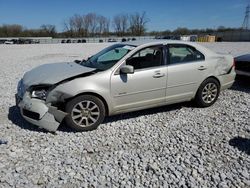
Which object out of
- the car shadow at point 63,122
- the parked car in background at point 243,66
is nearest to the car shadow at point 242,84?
the parked car in background at point 243,66

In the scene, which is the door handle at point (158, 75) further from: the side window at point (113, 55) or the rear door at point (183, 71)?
the side window at point (113, 55)

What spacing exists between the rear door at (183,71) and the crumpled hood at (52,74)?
5.33ft

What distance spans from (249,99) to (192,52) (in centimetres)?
214

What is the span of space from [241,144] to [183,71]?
1.84 metres

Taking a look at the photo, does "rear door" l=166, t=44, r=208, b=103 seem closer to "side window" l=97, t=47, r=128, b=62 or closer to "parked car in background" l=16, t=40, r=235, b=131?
"parked car in background" l=16, t=40, r=235, b=131

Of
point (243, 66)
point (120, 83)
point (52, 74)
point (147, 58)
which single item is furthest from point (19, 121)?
point (243, 66)

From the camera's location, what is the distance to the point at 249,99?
6543mm

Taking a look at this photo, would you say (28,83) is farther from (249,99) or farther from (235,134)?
(249,99)

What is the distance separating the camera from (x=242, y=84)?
7957mm

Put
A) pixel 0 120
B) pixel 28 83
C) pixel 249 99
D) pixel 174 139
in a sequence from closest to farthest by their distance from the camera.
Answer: pixel 174 139, pixel 28 83, pixel 0 120, pixel 249 99

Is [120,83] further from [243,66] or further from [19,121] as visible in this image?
[243,66]

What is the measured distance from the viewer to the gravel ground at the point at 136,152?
3227mm

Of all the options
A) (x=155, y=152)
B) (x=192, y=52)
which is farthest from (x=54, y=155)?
(x=192, y=52)

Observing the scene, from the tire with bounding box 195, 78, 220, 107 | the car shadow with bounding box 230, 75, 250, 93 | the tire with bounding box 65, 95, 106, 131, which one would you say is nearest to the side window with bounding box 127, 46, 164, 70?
the tire with bounding box 65, 95, 106, 131
